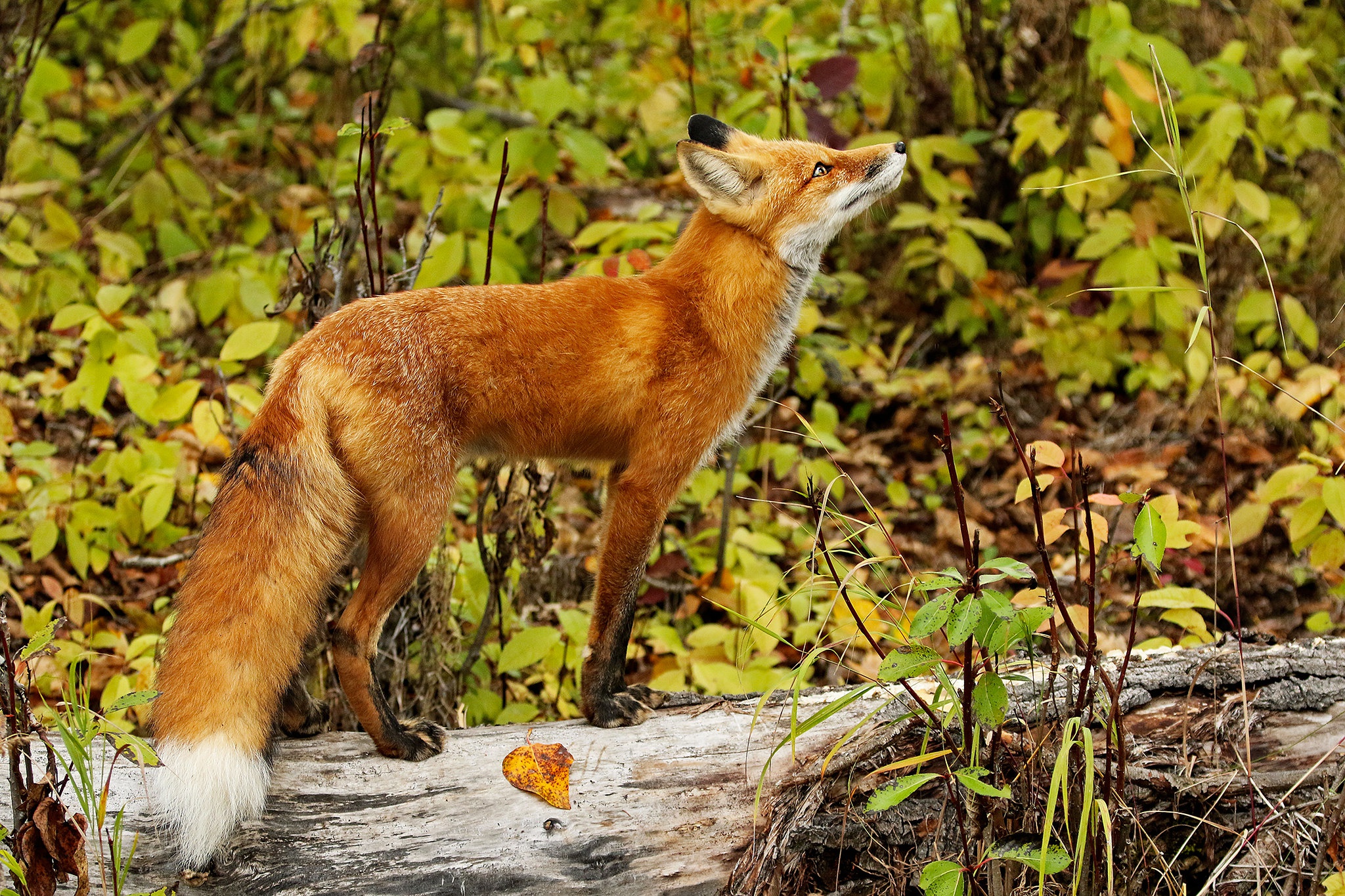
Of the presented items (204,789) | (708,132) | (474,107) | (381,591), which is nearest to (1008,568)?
(381,591)

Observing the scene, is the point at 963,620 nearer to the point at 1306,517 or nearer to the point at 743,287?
the point at 743,287

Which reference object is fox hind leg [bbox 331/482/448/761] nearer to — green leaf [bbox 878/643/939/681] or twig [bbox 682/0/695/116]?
green leaf [bbox 878/643/939/681]

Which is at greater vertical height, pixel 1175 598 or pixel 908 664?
pixel 908 664

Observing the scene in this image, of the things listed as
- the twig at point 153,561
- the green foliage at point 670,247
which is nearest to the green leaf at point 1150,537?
the green foliage at point 670,247

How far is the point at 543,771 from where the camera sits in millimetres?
3420

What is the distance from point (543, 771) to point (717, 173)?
7.75 ft

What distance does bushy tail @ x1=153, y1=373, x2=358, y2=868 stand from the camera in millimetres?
2898

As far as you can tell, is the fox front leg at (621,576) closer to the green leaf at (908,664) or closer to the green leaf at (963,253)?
the green leaf at (908,664)

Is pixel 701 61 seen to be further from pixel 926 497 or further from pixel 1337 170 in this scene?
pixel 1337 170

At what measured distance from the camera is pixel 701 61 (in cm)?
767

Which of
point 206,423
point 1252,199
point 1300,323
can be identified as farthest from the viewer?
point 1300,323

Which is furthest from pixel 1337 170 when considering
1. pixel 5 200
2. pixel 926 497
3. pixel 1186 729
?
pixel 5 200

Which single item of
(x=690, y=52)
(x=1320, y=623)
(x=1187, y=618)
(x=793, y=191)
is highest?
(x=690, y=52)

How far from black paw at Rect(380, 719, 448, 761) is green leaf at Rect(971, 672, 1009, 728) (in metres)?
1.79
